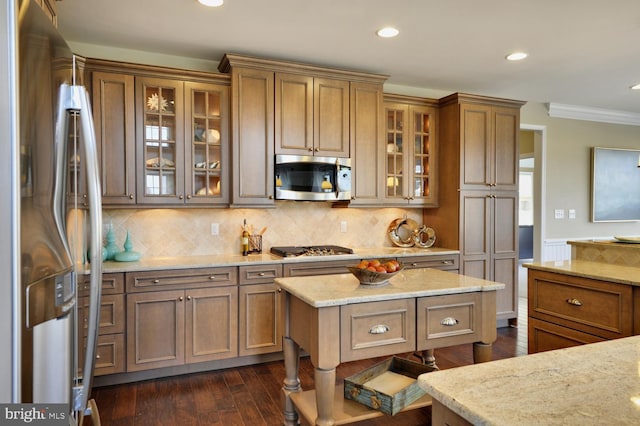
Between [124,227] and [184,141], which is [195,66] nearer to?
[184,141]

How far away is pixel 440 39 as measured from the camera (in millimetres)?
3312

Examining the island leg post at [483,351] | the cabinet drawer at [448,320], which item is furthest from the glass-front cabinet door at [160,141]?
the island leg post at [483,351]

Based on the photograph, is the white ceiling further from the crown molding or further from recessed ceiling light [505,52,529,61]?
the crown molding

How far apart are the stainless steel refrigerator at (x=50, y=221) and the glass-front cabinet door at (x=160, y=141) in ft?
6.95

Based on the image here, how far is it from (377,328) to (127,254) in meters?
2.25

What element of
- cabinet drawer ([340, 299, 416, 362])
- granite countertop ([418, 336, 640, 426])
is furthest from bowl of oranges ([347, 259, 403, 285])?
granite countertop ([418, 336, 640, 426])

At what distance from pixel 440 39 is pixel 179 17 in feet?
6.54

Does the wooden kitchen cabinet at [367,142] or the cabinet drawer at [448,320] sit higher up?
the wooden kitchen cabinet at [367,142]

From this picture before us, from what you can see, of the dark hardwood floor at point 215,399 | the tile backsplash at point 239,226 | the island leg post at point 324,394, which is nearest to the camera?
the island leg post at point 324,394

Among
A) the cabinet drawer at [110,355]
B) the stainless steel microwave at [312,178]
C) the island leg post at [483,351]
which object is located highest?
the stainless steel microwave at [312,178]

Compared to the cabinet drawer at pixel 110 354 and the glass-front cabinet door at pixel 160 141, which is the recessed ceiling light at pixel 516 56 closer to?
the glass-front cabinet door at pixel 160 141

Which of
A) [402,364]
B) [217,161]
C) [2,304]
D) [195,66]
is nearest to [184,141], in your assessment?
[217,161]

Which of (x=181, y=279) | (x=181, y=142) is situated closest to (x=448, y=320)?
(x=181, y=279)

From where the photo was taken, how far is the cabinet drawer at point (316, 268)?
11.6ft
